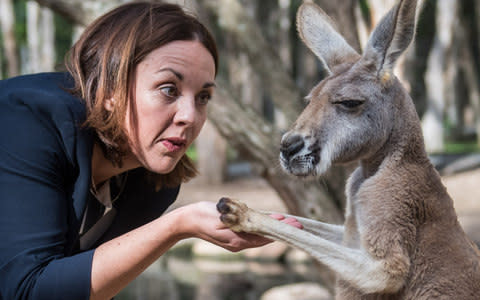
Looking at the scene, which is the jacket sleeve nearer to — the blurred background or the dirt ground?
the blurred background

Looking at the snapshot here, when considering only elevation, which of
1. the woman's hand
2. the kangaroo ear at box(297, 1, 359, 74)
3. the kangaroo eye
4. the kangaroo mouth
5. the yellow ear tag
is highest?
the kangaroo ear at box(297, 1, 359, 74)

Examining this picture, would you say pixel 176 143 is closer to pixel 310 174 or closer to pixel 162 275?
pixel 310 174

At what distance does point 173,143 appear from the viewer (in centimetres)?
197

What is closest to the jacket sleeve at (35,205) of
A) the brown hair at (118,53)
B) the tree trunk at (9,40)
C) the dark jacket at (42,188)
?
the dark jacket at (42,188)

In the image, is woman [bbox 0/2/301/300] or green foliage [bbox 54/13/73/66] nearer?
woman [bbox 0/2/301/300]

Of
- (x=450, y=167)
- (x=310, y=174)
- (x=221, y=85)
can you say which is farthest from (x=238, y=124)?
(x=450, y=167)

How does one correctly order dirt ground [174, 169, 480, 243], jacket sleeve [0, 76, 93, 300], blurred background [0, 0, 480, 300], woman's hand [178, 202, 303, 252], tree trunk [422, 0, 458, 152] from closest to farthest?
jacket sleeve [0, 76, 93, 300], woman's hand [178, 202, 303, 252], blurred background [0, 0, 480, 300], dirt ground [174, 169, 480, 243], tree trunk [422, 0, 458, 152]

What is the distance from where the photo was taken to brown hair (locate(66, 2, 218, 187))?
1872mm

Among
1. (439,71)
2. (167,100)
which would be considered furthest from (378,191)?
(439,71)

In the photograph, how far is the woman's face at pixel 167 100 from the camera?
1.89 m

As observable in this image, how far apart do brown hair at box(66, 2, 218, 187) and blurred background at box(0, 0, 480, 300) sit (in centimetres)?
38

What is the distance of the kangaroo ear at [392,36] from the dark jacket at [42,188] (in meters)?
1.02

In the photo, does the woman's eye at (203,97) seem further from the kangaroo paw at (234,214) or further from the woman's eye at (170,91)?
the kangaroo paw at (234,214)

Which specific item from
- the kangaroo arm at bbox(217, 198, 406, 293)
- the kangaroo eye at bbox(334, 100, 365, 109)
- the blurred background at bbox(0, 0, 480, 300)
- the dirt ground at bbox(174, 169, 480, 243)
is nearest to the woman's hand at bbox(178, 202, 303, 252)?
the kangaroo arm at bbox(217, 198, 406, 293)
